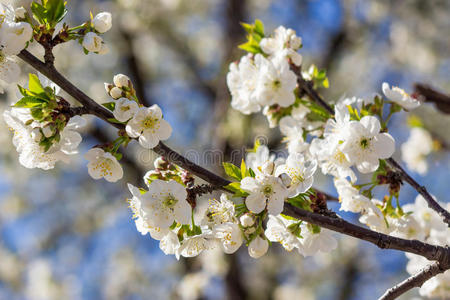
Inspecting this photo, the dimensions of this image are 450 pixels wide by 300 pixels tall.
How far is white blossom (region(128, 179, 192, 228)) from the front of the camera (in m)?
1.24

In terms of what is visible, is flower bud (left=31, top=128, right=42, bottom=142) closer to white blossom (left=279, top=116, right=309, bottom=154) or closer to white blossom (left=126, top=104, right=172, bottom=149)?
white blossom (left=126, top=104, right=172, bottom=149)

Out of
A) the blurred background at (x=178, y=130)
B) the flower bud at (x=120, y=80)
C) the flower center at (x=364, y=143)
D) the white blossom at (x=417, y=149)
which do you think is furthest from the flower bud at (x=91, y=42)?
the blurred background at (x=178, y=130)

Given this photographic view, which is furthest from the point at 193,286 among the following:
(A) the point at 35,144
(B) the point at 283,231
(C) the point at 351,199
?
(A) the point at 35,144

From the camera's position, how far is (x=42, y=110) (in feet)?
3.95

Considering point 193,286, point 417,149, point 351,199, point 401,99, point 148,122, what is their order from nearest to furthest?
point 148,122, point 351,199, point 401,99, point 417,149, point 193,286

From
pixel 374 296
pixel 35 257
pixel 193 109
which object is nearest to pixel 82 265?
pixel 35 257

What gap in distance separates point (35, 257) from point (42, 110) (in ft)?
23.7

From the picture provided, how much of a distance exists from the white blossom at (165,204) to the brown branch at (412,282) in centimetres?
66

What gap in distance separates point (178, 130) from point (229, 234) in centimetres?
685

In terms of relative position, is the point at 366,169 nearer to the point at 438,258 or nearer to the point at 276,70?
the point at 438,258

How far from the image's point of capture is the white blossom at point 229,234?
1.28 metres

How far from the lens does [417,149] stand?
2.86 m

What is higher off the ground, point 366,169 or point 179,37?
point 366,169

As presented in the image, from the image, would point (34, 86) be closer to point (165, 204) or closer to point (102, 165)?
point (102, 165)
